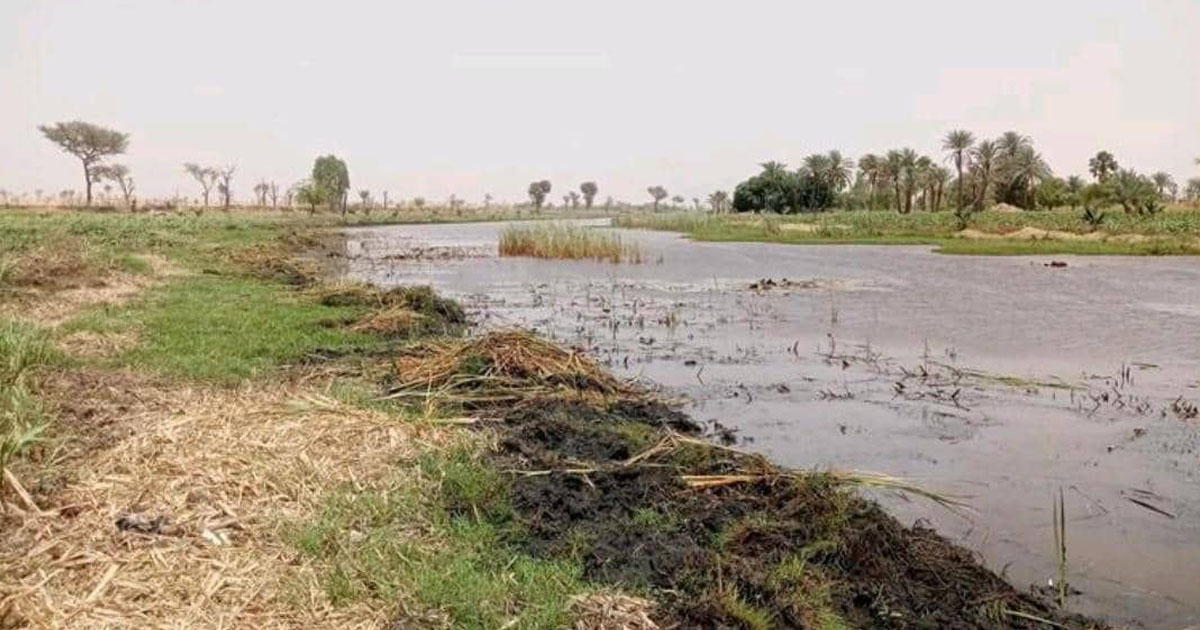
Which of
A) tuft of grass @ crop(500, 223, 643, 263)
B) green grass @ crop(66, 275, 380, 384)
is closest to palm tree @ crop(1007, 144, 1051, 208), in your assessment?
tuft of grass @ crop(500, 223, 643, 263)

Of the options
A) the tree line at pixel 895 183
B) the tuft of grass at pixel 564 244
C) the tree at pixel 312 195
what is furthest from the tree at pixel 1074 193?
the tree at pixel 312 195

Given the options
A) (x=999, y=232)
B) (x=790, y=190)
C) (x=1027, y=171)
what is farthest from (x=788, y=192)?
(x=999, y=232)

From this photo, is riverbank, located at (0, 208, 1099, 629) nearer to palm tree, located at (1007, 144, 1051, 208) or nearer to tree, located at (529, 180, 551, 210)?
palm tree, located at (1007, 144, 1051, 208)

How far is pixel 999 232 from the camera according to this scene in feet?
145

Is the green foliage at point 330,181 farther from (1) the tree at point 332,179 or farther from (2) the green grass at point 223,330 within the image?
(2) the green grass at point 223,330

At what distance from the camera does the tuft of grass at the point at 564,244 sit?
31619mm

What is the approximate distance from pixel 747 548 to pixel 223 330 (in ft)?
24.8

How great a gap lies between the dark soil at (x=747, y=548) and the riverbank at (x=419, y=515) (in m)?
0.02

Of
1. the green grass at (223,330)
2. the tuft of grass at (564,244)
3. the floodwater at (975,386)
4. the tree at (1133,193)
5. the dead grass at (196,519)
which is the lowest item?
the floodwater at (975,386)

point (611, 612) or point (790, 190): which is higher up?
point (790, 190)

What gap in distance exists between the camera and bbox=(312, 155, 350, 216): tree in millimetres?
76938

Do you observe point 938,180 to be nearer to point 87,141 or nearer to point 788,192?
point 788,192

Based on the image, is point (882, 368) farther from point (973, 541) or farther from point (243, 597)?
point (243, 597)

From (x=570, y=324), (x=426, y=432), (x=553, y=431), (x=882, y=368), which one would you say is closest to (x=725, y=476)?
(x=553, y=431)
